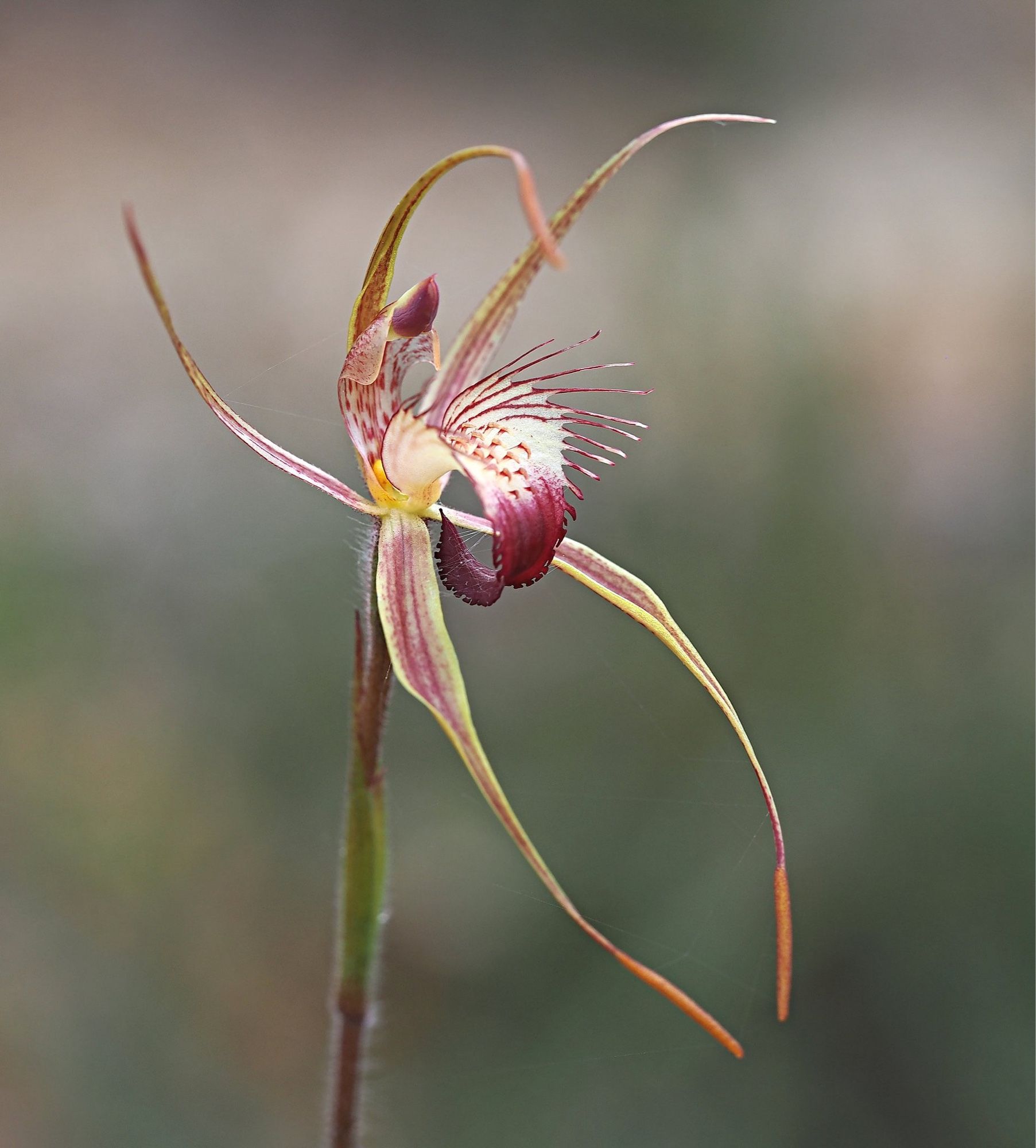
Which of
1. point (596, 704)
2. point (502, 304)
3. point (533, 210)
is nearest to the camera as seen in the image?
point (533, 210)

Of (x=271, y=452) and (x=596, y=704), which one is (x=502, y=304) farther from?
(x=596, y=704)

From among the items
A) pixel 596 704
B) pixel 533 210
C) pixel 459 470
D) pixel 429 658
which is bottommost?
pixel 596 704

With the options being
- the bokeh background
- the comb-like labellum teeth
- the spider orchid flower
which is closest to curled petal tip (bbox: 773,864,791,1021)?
the spider orchid flower

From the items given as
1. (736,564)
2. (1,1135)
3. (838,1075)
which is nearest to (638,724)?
(736,564)

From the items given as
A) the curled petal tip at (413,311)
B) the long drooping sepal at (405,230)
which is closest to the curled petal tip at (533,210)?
the long drooping sepal at (405,230)

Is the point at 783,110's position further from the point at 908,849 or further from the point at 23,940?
the point at 23,940

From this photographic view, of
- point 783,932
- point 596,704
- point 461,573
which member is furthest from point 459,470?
point 596,704
